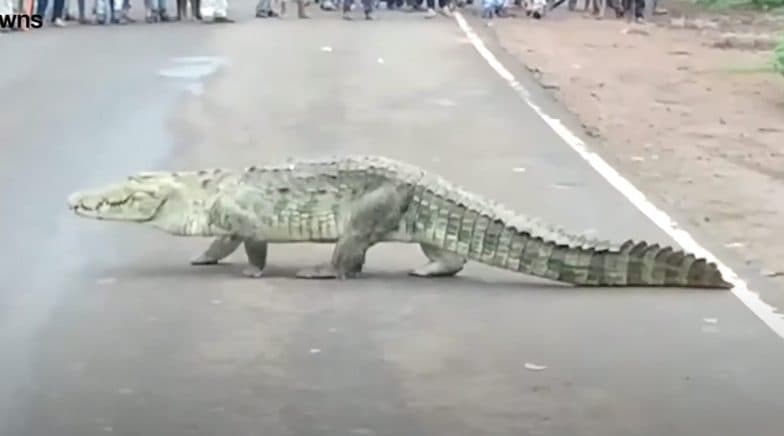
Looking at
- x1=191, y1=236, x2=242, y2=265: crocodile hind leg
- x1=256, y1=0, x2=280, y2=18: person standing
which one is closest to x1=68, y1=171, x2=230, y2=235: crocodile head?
x1=191, y1=236, x2=242, y2=265: crocodile hind leg

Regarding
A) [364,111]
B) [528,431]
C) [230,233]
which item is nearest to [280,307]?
[230,233]

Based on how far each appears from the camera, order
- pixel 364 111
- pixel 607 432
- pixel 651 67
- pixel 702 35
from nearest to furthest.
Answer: pixel 607 432 < pixel 364 111 < pixel 651 67 < pixel 702 35

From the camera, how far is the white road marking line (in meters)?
9.10

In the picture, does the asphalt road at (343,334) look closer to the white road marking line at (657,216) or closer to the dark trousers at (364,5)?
the white road marking line at (657,216)

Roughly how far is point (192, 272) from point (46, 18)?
19893mm

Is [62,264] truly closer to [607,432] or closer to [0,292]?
[0,292]

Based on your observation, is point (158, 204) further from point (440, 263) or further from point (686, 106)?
point (686, 106)

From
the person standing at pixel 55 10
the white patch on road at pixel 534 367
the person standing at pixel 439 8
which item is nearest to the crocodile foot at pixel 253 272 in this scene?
the white patch on road at pixel 534 367

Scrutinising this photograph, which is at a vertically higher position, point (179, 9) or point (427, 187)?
point (427, 187)

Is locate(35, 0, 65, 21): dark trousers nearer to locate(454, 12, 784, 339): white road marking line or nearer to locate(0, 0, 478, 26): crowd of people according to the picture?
locate(0, 0, 478, 26): crowd of people

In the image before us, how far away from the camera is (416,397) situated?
24.2 feet

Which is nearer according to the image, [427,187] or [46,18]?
[427,187]

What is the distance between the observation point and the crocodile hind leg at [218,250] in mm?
9773

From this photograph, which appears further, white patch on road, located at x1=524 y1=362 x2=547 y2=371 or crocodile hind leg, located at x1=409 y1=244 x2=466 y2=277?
crocodile hind leg, located at x1=409 y1=244 x2=466 y2=277
